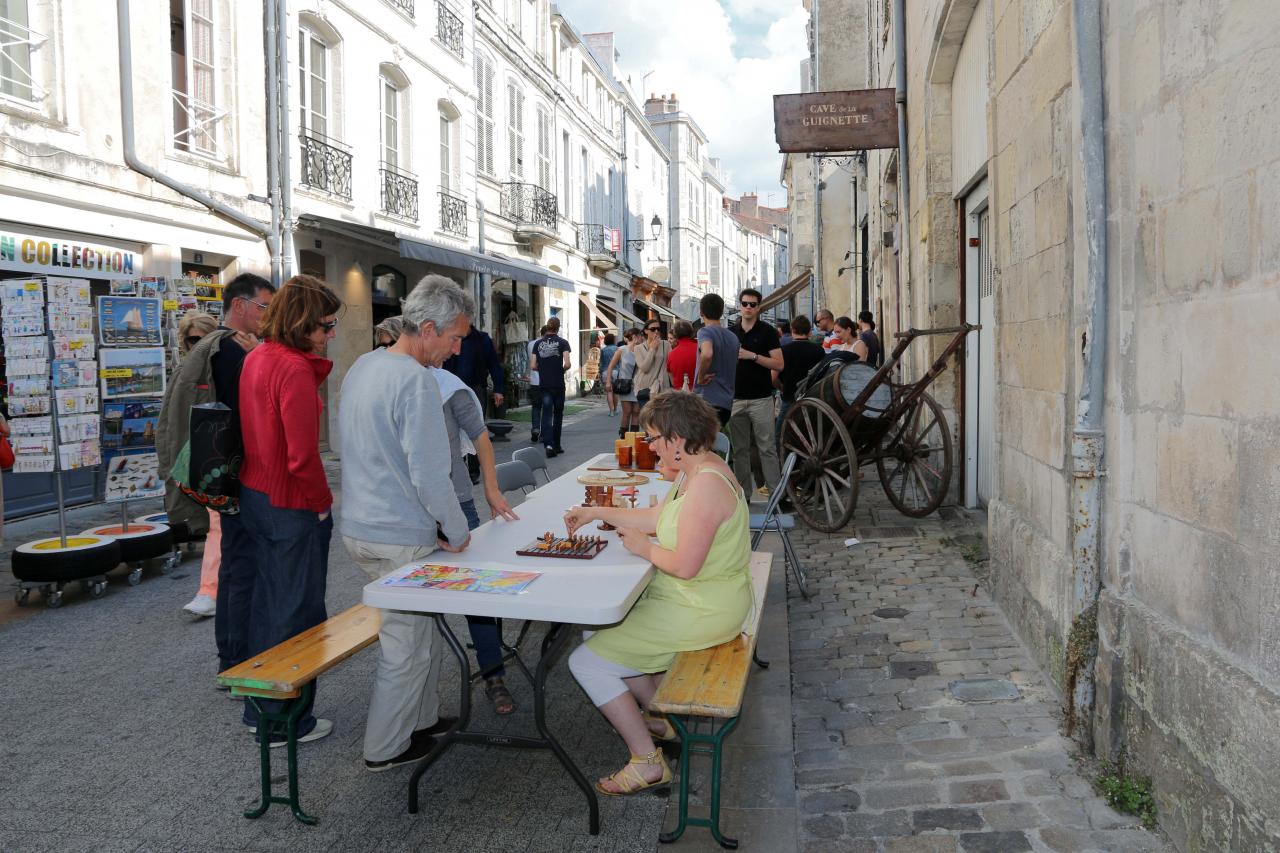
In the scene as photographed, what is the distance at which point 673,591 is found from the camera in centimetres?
343

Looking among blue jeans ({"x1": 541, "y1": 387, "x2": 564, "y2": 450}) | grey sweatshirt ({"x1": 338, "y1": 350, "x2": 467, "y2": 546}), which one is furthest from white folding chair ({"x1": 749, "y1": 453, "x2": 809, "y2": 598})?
blue jeans ({"x1": 541, "y1": 387, "x2": 564, "y2": 450})

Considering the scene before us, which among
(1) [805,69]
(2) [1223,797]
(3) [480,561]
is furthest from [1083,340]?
(1) [805,69]

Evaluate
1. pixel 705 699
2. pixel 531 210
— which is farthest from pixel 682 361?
pixel 531 210

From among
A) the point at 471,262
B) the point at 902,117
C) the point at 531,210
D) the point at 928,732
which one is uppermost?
the point at 531,210

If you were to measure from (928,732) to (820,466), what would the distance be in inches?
142

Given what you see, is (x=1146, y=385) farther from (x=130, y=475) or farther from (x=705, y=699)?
(x=130, y=475)

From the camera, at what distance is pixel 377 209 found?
1491 cm

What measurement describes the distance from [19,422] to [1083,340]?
6.26m

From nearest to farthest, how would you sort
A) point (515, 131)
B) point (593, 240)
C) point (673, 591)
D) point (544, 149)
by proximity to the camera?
point (673, 591), point (515, 131), point (544, 149), point (593, 240)

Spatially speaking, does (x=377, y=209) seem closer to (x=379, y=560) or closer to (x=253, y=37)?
(x=253, y=37)

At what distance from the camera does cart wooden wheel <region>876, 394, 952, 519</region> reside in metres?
7.16

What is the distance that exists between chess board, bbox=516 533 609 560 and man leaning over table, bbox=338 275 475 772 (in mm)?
250

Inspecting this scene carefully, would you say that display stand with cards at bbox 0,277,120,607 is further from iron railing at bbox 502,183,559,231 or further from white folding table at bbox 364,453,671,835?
iron railing at bbox 502,183,559,231

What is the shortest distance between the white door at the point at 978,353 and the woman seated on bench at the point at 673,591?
420 cm
